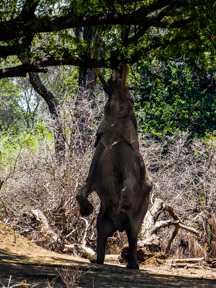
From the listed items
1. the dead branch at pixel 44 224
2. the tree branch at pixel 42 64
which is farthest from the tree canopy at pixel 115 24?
the dead branch at pixel 44 224

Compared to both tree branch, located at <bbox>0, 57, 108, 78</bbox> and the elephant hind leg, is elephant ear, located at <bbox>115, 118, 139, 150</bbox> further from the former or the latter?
tree branch, located at <bbox>0, 57, 108, 78</bbox>

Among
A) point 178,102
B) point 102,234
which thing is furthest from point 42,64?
point 178,102

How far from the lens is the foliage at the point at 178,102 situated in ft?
45.7

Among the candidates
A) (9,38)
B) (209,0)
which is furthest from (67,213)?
(209,0)

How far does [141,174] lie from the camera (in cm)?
502

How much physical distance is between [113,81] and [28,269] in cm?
246

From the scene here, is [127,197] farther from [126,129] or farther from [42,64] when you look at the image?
[42,64]

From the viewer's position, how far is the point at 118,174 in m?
4.82

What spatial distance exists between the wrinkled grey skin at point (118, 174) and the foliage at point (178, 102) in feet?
28.8

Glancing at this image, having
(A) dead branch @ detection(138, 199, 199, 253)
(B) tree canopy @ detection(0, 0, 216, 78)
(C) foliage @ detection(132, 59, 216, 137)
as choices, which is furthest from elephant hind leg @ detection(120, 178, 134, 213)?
(C) foliage @ detection(132, 59, 216, 137)

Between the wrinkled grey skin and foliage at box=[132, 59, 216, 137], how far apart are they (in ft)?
28.8

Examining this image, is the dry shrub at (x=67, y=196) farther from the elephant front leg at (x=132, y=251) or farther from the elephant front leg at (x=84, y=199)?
the elephant front leg at (x=132, y=251)

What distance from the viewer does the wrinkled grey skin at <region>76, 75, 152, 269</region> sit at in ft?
15.6

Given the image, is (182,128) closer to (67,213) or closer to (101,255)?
(67,213)
